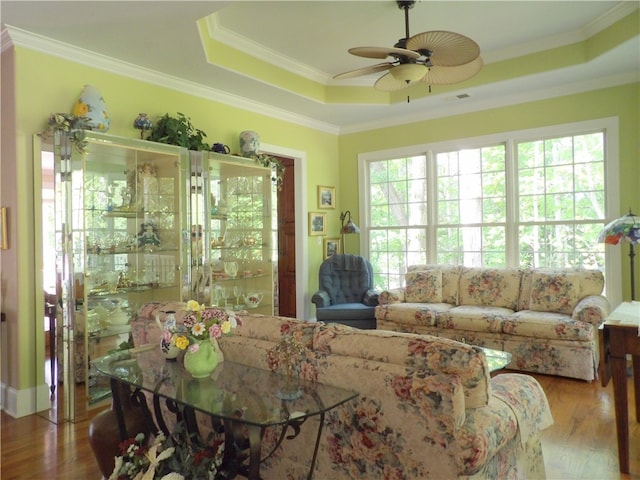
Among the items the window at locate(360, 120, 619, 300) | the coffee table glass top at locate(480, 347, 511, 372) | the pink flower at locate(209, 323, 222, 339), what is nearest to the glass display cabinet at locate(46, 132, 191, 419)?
the pink flower at locate(209, 323, 222, 339)

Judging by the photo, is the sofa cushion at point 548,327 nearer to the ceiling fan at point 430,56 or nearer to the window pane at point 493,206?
the window pane at point 493,206

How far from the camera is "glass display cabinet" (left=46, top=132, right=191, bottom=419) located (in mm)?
3176

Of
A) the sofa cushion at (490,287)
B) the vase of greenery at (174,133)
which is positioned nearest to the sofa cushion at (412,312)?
the sofa cushion at (490,287)

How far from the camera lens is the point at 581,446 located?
264 cm

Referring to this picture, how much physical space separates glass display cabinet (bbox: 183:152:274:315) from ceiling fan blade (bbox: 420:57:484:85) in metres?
2.09

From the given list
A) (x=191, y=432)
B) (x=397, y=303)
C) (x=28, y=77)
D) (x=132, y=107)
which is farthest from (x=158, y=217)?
(x=397, y=303)

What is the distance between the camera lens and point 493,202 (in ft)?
17.1

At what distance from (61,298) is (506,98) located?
193 inches

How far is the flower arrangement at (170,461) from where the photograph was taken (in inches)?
72.1

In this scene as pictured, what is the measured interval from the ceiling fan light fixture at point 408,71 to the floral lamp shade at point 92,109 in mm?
2282

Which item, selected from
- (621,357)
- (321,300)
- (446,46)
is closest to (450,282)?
(321,300)

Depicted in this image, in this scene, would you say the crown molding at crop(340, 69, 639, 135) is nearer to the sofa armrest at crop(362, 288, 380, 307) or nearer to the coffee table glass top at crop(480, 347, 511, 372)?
the sofa armrest at crop(362, 288, 380, 307)

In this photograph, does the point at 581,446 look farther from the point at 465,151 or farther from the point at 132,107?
the point at 132,107

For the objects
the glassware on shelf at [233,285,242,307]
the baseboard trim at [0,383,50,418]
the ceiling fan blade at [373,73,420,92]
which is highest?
the ceiling fan blade at [373,73,420,92]
